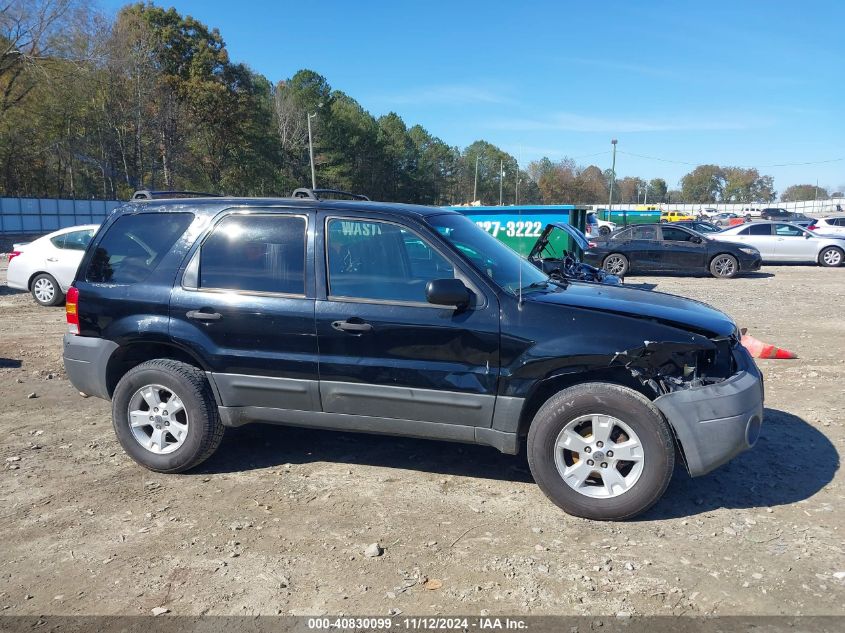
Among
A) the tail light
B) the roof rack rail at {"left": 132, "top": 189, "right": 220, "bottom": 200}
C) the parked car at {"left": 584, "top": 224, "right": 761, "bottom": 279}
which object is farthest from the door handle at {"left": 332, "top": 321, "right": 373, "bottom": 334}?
the parked car at {"left": 584, "top": 224, "right": 761, "bottom": 279}

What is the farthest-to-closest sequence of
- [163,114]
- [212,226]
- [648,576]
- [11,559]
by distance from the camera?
[163,114] → [212,226] → [11,559] → [648,576]

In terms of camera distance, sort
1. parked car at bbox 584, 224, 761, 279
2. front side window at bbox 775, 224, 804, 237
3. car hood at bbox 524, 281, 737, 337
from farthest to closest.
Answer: front side window at bbox 775, 224, 804, 237
parked car at bbox 584, 224, 761, 279
car hood at bbox 524, 281, 737, 337

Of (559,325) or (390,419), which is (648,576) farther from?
(390,419)

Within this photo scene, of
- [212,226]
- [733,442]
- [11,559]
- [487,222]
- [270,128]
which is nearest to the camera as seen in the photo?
[11,559]

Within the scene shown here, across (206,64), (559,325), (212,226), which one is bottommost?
(559,325)

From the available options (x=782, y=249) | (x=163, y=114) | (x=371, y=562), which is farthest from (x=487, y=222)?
(x=163, y=114)

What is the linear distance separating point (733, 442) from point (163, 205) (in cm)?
422

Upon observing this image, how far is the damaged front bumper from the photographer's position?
3.77 metres

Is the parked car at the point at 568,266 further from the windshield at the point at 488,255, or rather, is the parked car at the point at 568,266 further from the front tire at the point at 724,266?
the front tire at the point at 724,266

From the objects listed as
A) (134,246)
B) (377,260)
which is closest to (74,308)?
(134,246)

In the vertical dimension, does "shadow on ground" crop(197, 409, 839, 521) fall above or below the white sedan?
below

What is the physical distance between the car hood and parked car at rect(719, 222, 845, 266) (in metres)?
17.6

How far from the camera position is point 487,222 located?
15.4m

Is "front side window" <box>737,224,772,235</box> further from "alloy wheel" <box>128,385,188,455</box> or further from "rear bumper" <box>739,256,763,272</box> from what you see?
"alloy wheel" <box>128,385,188,455</box>
